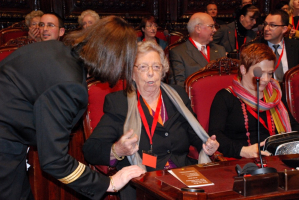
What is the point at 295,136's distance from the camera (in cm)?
225

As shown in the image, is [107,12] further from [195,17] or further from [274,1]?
[274,1]

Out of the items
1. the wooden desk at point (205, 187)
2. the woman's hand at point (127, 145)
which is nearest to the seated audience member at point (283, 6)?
the wooden desk at point (205, 187)

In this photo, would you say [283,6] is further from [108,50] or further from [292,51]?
[108,50]

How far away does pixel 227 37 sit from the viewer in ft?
18.3

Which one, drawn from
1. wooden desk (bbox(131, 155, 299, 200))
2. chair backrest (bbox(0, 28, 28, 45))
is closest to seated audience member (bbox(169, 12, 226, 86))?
wooden desk (bbox(131, 155, 299, 200))

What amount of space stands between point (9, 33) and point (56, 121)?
14.6ft

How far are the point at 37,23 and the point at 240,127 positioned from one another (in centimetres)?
361

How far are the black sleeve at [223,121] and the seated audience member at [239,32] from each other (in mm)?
2936

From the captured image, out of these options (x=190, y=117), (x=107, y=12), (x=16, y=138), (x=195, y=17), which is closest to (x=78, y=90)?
(x=16, y=138)

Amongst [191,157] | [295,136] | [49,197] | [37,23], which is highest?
[37,23]

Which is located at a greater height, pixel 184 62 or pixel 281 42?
pixel 281 42

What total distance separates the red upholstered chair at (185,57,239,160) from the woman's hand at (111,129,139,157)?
0.95m

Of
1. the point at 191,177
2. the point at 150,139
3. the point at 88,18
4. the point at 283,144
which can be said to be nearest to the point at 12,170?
the point at 191,177

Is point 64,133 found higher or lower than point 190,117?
higher
